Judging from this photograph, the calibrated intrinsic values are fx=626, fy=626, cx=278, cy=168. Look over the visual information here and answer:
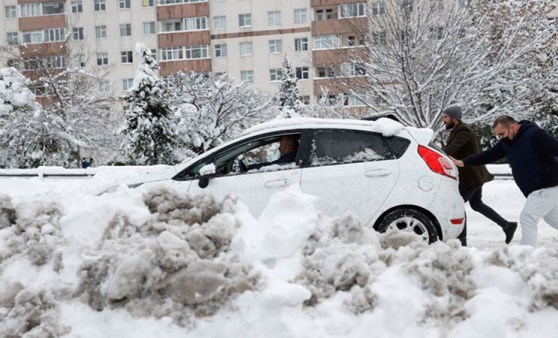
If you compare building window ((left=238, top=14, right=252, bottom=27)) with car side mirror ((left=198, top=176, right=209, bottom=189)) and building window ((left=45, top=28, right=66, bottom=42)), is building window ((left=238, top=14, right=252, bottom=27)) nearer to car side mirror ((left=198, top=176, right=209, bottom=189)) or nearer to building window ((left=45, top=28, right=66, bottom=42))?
building window ((left=45, top=28, right=66, bottom=42))

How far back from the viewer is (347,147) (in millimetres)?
6812

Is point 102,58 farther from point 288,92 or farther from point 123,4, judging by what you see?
point 288,92

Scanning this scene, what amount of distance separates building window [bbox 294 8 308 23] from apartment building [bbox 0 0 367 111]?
0.08 m

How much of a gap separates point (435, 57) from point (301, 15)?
110 feet

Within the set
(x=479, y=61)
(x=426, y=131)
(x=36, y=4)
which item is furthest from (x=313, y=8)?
(x=426, y=131)

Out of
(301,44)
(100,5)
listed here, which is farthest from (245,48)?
(100,5)

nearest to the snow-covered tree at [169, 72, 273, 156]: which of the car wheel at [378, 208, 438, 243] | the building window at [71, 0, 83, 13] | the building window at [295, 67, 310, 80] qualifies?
the building window at [295, 67, 310, 80]

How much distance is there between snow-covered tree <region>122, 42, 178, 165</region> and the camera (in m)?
28.8

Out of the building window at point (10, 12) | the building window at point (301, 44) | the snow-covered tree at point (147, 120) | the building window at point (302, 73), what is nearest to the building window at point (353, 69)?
the snow-covered tree at point (147, 120)

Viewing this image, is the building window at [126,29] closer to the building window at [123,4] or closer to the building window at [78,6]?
the building window at [123,4]

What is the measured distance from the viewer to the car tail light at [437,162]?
6.73 m

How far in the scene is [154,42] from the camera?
172 feet

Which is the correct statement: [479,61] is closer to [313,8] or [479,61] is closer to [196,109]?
[196,109]

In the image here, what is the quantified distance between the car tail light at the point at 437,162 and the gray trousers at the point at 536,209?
86 cm
